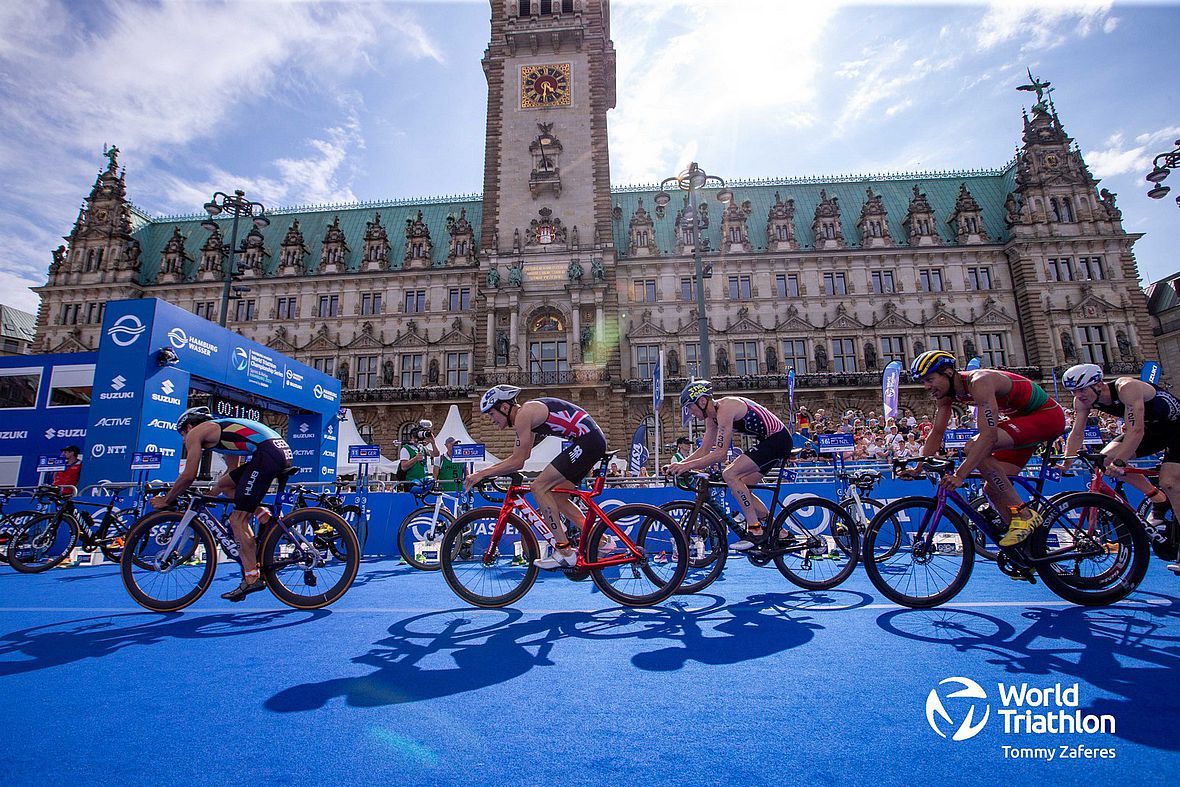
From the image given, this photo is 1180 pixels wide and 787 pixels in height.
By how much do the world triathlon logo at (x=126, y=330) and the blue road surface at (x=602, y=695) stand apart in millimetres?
8215

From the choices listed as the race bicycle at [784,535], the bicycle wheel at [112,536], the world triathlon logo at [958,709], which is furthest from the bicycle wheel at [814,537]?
the bicycle wheel at [112,536]

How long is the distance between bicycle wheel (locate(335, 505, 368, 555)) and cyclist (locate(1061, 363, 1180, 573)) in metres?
9.92

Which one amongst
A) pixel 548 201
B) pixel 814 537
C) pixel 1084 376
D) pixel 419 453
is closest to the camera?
pixel 814 537

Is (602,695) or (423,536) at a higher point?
(423,536)

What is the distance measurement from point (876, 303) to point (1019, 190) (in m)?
13.0

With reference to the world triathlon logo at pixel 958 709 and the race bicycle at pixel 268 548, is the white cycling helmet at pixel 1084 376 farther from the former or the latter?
the race bicycle at pixel 268 548

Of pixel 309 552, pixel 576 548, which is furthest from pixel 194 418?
pixel 576 548

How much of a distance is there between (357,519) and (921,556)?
8823mm

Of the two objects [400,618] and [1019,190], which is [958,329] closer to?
[1019,190]

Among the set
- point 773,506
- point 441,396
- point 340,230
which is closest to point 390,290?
point 340,230

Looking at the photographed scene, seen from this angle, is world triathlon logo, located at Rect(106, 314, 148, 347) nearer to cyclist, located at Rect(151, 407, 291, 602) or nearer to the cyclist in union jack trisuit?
cyclist, located at Rect(151, 407, 291, 602)

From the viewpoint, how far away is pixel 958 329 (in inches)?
1487

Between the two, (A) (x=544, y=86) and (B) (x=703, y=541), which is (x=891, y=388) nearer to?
(B) (x=703, y=541)

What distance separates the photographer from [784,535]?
6.04 metres
